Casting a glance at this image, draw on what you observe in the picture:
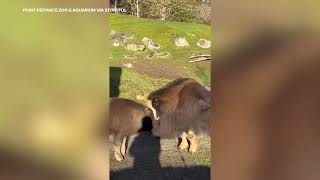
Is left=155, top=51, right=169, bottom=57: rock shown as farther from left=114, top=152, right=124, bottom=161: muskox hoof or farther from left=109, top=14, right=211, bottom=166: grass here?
left=114, top=152, right=124, bottom=161: muskox hoof

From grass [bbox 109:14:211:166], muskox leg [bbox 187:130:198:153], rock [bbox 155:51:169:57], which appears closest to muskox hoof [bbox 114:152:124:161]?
grass [bbox 109:14:211:166]

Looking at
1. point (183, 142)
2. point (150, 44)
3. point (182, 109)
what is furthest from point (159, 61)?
point (183, 142)

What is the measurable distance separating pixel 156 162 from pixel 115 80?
79 cm

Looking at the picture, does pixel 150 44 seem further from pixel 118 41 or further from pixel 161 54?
pixel 118 41

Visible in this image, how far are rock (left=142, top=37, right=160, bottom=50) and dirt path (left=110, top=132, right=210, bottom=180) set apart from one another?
28.8 inches

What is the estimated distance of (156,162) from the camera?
15.1ft

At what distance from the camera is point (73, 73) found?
4.37m

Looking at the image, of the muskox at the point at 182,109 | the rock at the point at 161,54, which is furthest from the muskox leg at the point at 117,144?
the rock at the point at 161,54

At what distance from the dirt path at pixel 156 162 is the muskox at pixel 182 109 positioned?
2.9 inches

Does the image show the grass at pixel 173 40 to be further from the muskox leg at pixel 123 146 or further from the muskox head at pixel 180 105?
the muskox leg at pixel 123 146

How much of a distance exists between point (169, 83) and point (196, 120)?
1.28 feet

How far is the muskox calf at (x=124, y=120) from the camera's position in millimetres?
4477

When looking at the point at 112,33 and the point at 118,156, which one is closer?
the point at 112,33

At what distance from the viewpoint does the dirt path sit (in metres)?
4.55
